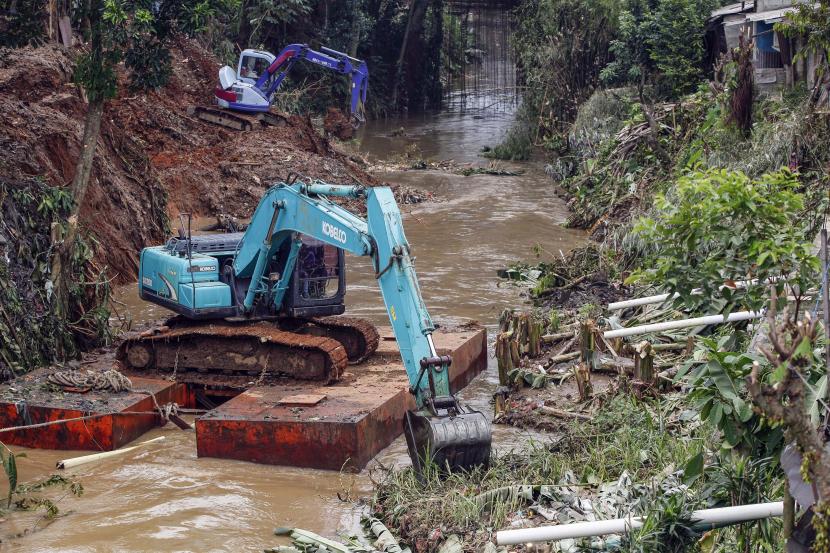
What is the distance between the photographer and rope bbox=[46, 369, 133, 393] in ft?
31.9

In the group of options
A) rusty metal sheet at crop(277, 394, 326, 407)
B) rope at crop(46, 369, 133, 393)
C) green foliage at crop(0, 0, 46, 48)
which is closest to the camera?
rusty metal sheet at crop(277, 394, 326, 407)

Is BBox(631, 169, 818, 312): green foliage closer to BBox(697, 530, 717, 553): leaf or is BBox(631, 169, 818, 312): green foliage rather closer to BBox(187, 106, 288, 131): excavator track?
BBox(697, 530, 717, 553): leaf

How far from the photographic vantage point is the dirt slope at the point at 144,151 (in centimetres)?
1573

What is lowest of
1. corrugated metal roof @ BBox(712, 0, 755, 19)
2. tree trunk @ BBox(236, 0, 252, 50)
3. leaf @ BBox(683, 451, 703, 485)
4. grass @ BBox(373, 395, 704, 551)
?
grass @ BBox(373, 395, 704, 551)

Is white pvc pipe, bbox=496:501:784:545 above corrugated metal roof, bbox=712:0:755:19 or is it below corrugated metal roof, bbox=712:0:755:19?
below

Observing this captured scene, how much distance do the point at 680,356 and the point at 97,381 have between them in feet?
19.1

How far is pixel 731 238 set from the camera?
626 centimetres

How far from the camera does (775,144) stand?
50.2 feet

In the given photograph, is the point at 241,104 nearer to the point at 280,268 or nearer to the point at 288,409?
the point at 280,268

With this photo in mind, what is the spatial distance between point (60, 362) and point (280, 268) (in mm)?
2690

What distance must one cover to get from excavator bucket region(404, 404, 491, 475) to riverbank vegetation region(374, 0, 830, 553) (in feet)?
0.51

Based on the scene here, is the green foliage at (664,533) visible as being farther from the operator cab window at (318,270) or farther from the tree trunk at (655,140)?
the tree trunk at (655,140)

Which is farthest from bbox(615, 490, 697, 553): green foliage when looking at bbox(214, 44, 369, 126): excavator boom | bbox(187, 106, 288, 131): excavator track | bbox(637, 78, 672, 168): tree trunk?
bbox(187, 106, 288, 131): excavator track

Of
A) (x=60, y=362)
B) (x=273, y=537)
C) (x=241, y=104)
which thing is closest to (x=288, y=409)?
(x=273, y=537)
